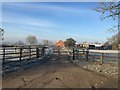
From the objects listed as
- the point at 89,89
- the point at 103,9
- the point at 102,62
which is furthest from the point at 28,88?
the point at 102,62

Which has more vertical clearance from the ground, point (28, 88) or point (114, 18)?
point (114, 18)

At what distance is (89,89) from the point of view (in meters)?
9.03

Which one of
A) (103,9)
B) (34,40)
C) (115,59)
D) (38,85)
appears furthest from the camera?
(34,40)

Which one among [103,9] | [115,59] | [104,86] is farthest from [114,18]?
[115,59]

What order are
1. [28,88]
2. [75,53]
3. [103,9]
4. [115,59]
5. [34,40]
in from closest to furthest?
[28,88] < [103,9] < [115,59] < [75,53] < [34,40]

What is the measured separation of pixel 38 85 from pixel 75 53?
1984 cm

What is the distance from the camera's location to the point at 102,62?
69.6 feet

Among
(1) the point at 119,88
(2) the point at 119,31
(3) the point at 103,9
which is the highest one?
(3) the point at 103,9

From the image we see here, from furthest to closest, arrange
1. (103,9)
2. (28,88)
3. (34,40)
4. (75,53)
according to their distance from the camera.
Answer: (34,40) → (75,53) → (103,9) → (28,88)

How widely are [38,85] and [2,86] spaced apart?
138 centimetres

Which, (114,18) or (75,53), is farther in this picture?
(75,53)

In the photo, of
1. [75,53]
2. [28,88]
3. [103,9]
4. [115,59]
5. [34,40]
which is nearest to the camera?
[28,88]

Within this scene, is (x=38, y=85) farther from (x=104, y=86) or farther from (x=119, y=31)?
(x=119, y=31)

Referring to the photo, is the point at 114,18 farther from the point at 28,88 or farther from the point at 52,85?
the point at 28,88
